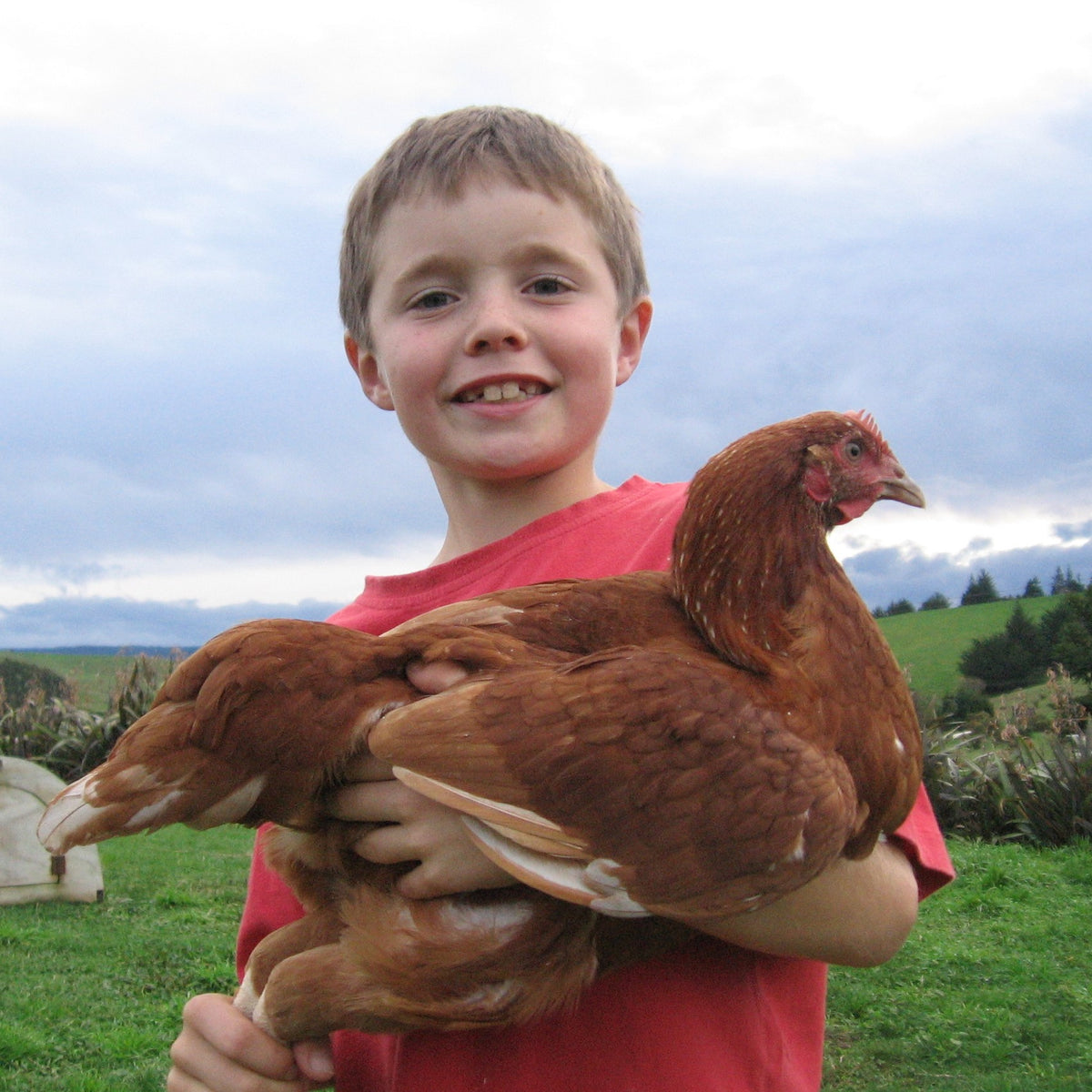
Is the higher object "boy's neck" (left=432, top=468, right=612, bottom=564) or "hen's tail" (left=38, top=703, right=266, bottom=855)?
"boy's neck" (left=432, top=468, right=612, bottom=564)

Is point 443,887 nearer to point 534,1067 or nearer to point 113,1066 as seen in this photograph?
point 534,1067

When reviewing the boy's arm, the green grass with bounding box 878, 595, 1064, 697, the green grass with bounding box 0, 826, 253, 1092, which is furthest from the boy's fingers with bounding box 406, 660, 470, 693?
the green grass with bounding box 878, 595, 1064, 697

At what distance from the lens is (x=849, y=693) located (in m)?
1.49

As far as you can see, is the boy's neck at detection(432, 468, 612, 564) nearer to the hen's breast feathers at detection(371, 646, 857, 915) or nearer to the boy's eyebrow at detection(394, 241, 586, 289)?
the boy's eyebrow at detection(394, 241, 586, 289)

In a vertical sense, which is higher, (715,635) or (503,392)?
(503,392)

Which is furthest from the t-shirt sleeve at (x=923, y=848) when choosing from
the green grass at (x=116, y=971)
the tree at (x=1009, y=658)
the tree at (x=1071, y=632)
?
the tree at (x=1009, y=658)

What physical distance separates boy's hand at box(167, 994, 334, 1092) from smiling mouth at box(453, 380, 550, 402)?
4.04 feet

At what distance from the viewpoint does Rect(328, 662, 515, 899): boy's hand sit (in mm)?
1470

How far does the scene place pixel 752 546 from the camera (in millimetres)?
1592

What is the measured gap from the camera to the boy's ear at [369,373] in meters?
2.50

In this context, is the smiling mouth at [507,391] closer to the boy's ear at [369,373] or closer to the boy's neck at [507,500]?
the boy's neck at [507,500]

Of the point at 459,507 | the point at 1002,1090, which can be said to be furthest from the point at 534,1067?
the point at 1002,1090

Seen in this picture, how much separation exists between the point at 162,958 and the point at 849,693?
19.0ft

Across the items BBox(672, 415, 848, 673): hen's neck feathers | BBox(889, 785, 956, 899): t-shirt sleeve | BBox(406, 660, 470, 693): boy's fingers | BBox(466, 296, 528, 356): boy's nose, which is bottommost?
BBox(889, 785, 956, 899): t-shirt sleeve
